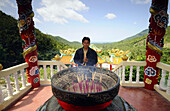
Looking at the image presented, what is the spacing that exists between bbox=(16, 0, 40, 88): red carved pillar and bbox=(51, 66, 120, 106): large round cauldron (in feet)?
7.07

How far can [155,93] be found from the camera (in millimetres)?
2760

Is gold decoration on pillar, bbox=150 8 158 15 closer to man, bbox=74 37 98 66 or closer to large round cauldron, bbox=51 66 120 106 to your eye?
man, bbox=74 37 98 66

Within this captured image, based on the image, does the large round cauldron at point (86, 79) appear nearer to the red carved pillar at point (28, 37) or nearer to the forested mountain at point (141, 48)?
the red carved pillar at point (28, 37)

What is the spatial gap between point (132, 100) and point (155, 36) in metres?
1.97

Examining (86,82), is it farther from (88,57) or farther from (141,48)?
(141,48)

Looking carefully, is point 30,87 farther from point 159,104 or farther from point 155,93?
point 155,93

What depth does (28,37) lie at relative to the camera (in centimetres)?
286

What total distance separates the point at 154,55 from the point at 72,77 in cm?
270

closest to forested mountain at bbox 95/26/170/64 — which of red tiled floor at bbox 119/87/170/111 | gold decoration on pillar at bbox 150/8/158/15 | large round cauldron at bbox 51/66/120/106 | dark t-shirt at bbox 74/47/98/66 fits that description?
red tiled floor at bbox 119/87/170/111

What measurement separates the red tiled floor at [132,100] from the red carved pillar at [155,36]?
0.45m

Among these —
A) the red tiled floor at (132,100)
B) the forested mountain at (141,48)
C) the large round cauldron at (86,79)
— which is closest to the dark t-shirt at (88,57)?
the large round cauldron at (86,79)

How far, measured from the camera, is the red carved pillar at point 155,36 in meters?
2.58

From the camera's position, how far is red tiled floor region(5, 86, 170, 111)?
86.1 inches

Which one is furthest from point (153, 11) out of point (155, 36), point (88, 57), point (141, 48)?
point (141, 48)
